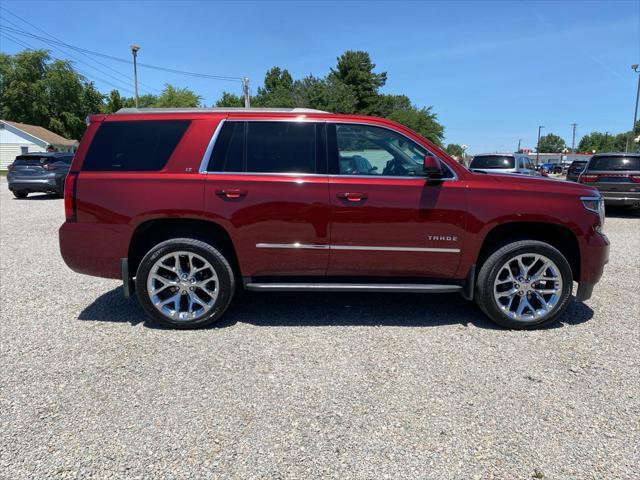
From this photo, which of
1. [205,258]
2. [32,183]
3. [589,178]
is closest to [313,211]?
[205,258]

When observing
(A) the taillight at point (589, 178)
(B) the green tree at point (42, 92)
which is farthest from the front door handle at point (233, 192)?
(B) the green tree at point (42, 92)

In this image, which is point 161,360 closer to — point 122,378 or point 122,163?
point 122,378

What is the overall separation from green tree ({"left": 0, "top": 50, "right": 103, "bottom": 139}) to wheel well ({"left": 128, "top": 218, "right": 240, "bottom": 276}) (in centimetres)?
6879

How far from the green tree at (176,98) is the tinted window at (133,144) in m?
72.9

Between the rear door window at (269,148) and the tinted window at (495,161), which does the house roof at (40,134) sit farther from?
the rear door window at (269,148)

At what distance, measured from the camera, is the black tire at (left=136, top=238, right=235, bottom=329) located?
13.1ft

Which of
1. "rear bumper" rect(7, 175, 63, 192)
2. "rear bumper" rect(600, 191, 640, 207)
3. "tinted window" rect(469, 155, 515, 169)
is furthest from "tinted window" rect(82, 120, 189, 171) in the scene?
"rear bumper" rect(7, 175, 63, 192)

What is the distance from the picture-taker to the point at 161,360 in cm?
352

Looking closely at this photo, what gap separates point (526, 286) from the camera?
4.10 metres

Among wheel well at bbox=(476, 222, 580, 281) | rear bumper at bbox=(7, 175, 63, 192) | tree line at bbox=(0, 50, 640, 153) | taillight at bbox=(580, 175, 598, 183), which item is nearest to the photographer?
wheel well at bbox=(476, 222, 580, 281)

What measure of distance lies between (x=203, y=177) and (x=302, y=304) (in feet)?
5.71

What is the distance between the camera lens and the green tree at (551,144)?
157 meters

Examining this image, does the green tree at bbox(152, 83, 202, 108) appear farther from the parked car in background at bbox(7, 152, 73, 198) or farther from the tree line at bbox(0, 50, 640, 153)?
the parked car in background at bbox(7, 152, 73, 198)

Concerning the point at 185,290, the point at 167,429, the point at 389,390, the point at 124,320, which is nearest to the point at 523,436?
the point at 389,390
